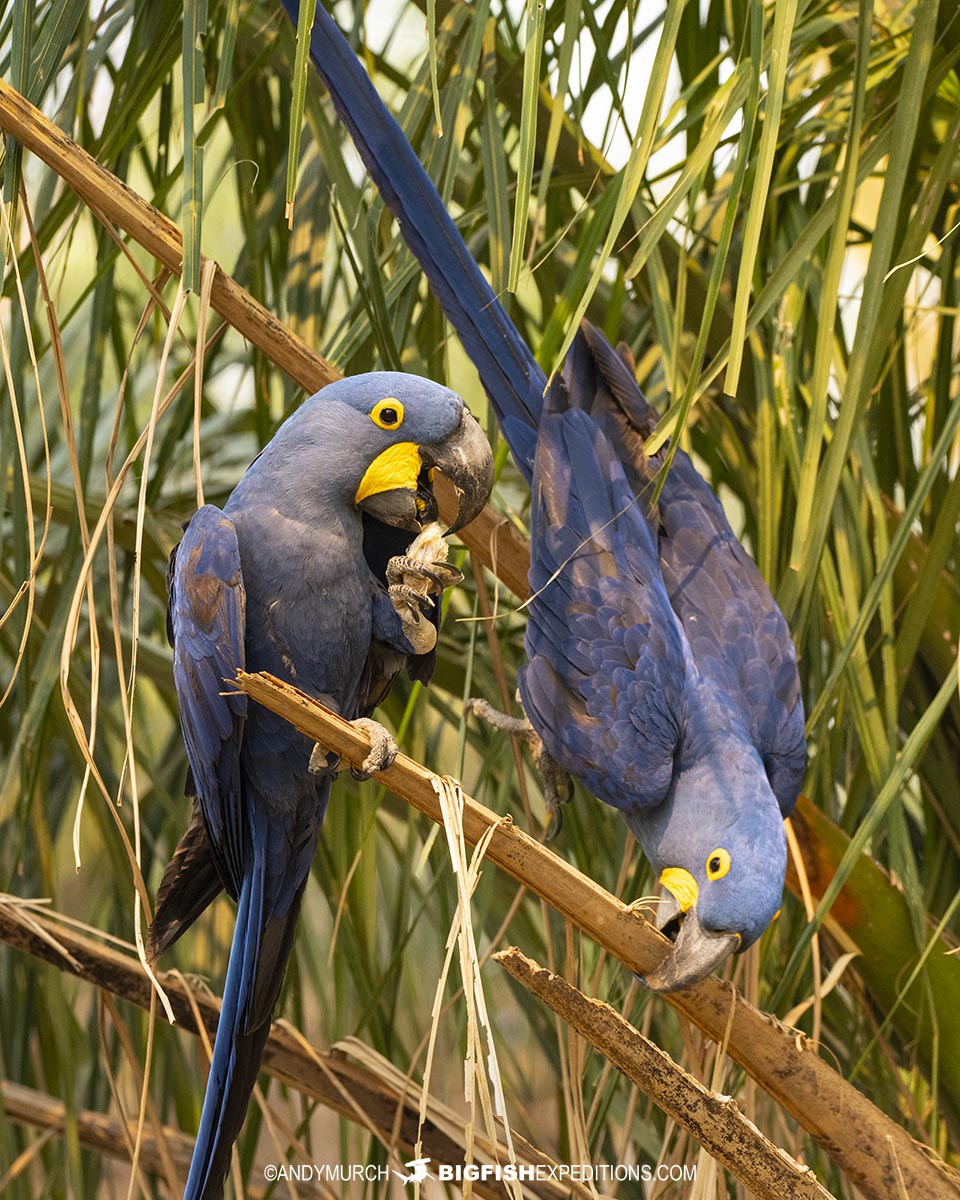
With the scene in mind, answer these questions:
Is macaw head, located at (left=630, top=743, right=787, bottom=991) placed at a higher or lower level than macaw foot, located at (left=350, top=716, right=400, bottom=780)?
lower

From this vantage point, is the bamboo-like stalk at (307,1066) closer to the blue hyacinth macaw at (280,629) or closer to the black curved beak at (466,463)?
the blue hyacinth macaw at (280,629)

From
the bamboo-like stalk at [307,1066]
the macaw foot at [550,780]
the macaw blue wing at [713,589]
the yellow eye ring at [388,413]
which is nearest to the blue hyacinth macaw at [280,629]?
the yellow eye ring at [388,413]

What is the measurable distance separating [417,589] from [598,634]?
0.98ft

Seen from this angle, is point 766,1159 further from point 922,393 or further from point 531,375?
point 922,393

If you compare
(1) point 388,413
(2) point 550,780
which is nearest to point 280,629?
(1) point 388,413

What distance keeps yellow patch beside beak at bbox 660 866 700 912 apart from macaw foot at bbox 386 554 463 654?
321 mm

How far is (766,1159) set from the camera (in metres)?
0.70

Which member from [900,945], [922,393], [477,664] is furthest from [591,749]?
[922,393]

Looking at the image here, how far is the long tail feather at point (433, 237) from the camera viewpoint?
90 cm

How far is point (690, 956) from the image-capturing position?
0.95 metres

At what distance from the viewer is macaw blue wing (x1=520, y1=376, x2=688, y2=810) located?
3.67 feet

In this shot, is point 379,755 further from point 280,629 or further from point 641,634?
point 641,634

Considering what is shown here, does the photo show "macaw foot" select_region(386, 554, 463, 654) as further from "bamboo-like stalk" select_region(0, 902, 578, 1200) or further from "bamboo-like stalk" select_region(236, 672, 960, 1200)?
"bamboo-like stalk" select_region(0, 902, 578, 1200)

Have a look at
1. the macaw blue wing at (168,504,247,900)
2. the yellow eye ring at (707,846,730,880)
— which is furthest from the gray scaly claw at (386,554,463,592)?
the yellow eye ring at (707,846,730,880)
